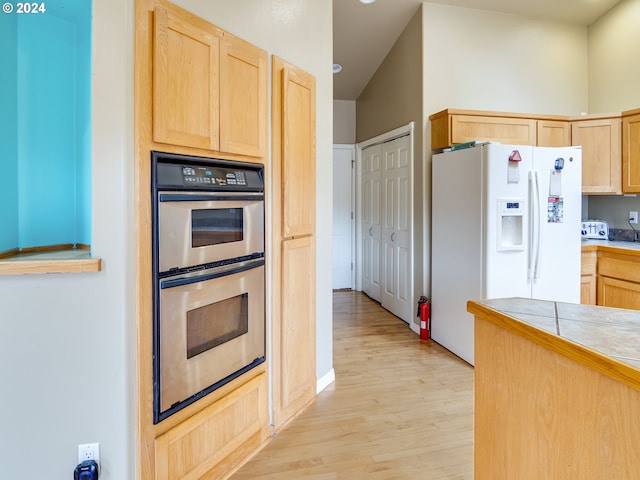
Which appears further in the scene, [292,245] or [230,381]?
[292,245]

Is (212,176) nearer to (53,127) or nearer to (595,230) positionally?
(53,127)

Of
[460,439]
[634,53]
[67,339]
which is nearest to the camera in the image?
[67,339]

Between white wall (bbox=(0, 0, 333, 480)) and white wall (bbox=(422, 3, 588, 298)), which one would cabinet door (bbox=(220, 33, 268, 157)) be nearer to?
white wall (bbox=(0, 0, 333, 480))

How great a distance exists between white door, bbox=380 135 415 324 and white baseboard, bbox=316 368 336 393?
5.20 ft

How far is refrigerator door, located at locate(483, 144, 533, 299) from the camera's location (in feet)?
9.97

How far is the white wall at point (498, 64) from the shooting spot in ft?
12.7

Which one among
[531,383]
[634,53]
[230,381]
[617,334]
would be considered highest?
[634,53]

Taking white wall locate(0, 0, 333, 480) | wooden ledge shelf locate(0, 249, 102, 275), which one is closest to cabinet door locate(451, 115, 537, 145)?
white wall locate(0, 0, 333, 480)

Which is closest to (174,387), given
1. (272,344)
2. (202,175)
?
(272,344)

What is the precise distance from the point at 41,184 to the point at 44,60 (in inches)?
21.3

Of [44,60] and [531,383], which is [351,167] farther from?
[531,383]

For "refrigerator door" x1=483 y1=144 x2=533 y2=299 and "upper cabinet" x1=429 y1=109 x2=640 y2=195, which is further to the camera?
"upper cabinet" x1=429 y1=109 x2=640 y2=195

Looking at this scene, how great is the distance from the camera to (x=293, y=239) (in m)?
2.41

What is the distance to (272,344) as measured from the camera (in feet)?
7.39
